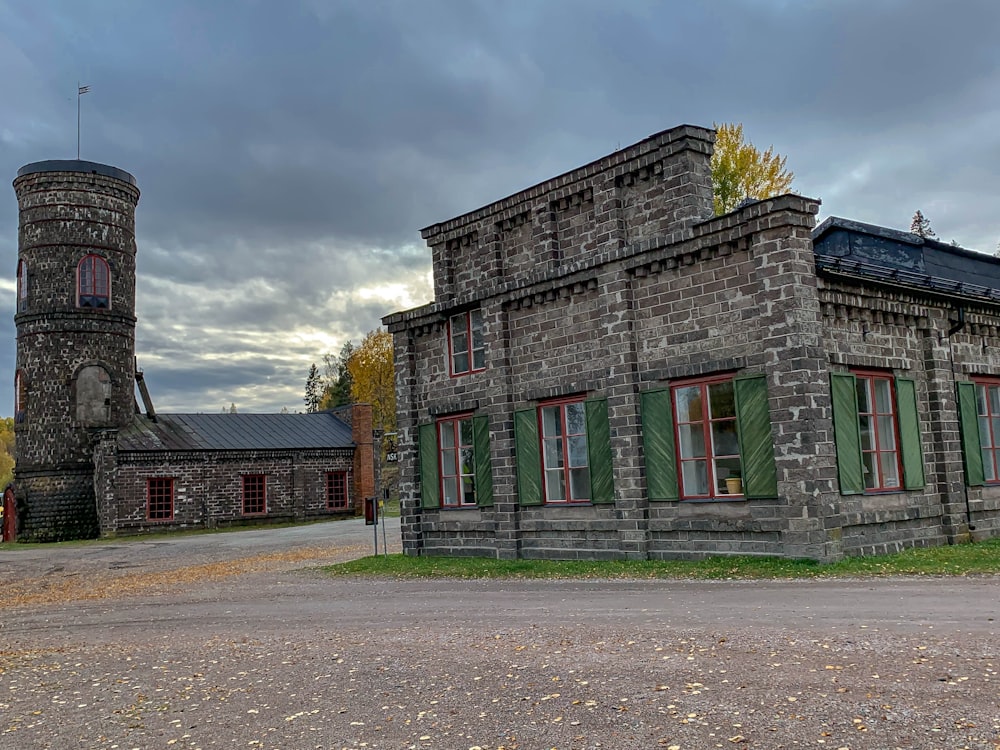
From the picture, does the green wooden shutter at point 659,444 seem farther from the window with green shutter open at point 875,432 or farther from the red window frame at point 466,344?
the red window frame at point 466,344

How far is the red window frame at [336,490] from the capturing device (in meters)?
42.2

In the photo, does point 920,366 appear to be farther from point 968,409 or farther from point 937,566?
point 937,566

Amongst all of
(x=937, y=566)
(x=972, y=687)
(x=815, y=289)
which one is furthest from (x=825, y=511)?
(x=972, y=687)

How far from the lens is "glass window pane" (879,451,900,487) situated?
15.2 metres

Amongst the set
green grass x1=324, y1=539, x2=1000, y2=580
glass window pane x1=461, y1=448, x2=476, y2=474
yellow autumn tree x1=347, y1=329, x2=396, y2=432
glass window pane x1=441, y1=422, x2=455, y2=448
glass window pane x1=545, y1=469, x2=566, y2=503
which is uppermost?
yellow autumn tree x1=347, y1=329, x2=396, y2=432

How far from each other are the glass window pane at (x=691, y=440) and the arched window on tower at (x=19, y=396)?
103 feet

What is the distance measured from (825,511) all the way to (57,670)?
1023 cm

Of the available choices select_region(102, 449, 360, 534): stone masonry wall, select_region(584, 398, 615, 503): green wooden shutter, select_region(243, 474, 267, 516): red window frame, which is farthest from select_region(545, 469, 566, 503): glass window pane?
select_region(243, 474, 267, 516): red window frame

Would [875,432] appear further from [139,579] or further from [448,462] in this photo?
[139,579]

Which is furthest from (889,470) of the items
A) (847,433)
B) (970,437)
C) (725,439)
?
(725,439)

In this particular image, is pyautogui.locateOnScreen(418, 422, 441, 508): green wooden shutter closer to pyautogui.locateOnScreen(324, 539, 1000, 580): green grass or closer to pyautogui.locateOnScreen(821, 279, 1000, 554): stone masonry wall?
pyautogui.locateOnScreen(324, 539, 1000, 580): green grass

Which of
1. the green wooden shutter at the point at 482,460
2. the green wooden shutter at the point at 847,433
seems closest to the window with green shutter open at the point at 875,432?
the green wooden shutter at the point at 847,433

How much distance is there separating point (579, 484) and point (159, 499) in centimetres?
2579

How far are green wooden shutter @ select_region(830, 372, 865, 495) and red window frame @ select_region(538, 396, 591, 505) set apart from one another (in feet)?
14.3
